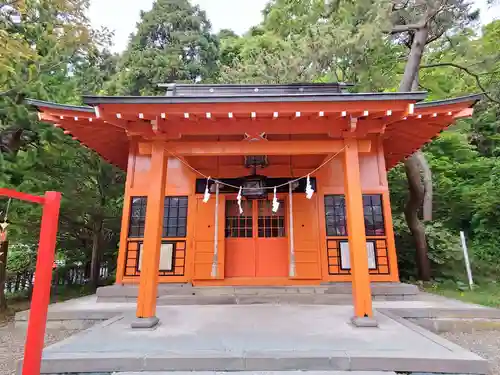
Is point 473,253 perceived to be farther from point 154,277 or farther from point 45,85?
point 45,85

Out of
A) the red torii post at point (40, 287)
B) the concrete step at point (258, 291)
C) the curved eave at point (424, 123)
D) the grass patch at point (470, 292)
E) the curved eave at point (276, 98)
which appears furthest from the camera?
the grass patch at point (470, 292)

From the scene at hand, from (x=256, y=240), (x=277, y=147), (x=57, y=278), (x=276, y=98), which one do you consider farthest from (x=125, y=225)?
(x=57, y=278)

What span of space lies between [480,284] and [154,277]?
949 centimetres

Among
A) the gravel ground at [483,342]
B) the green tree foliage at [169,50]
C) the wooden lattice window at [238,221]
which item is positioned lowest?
the gravel ground at [483,342]

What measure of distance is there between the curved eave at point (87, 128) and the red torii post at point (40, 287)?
2.85 metres

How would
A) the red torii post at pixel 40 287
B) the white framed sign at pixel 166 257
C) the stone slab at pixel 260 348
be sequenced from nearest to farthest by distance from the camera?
the red torii post at pixel 40 287 < the stone slab at pixel 260 348 < the white framed sign at pixel 166 257

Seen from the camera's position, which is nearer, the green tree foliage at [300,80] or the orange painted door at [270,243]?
the green tree foliage at [300,80]

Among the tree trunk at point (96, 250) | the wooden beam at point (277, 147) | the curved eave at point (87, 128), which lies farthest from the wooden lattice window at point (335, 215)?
the tree trunk at point (96, 250)

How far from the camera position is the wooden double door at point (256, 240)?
750 cm

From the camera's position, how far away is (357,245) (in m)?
4.90

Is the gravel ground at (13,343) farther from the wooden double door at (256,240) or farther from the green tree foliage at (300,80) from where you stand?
the wooden double door at (256,240)

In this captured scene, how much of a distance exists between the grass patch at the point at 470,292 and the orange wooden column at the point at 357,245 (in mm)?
3984

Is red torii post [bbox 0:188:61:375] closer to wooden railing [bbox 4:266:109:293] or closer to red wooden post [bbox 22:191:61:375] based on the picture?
red wooden post [bbox 22:191:61:375]

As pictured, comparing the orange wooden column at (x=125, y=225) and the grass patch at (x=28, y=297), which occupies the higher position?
the orange wooden column at (x=125, y=225)
